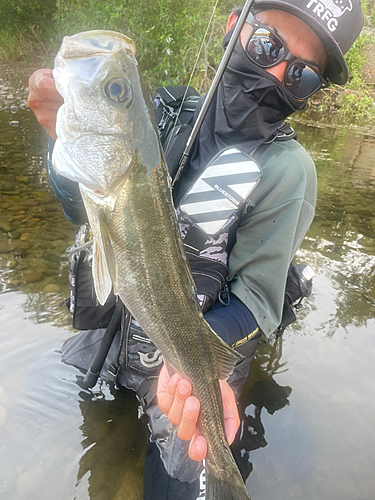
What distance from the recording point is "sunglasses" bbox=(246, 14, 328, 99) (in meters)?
2.18

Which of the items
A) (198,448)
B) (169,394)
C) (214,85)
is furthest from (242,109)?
(198,448)

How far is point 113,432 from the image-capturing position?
2.71m

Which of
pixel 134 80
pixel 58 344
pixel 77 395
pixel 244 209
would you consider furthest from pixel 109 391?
pixel 134 80

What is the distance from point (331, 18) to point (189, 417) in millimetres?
2345

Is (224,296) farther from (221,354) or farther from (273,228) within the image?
(221,354)

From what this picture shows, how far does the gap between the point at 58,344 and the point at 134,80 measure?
104 inches

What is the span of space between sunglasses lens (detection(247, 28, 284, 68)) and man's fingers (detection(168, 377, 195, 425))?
6.36 feet

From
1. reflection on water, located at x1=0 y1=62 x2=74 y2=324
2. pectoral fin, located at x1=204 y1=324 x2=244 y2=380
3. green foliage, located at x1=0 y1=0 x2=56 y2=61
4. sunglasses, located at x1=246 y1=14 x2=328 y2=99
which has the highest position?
sunglasses, located at x1=246 y1=14 x2=328 y2=99

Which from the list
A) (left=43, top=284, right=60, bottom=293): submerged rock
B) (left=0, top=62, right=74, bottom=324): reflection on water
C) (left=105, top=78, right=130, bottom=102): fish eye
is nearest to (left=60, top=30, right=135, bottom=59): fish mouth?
(left=105, top=78, right=130, bottom=102): fish eye

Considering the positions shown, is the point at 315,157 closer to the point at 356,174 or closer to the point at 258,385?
the point at 356,174

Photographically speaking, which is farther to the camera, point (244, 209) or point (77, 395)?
point (77, 395)

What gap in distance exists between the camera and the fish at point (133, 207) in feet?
4.84

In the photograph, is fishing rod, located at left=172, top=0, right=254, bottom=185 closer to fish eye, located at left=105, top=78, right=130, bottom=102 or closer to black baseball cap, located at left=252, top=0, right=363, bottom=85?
black baseball cap, located at left=252, top=0, right=363, bottom=85

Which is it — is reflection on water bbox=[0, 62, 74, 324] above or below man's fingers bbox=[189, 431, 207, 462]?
below
